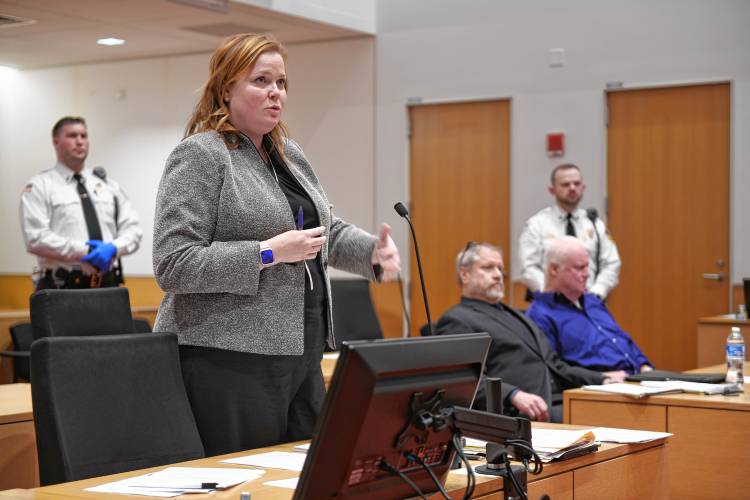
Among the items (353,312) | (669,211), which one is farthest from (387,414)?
(669,211)

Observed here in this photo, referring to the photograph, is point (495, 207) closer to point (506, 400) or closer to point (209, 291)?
point (506, 400)

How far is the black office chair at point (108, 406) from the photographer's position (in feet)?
6.74

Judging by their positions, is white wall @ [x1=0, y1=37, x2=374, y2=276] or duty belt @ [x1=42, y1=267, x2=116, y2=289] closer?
duty belt @ [x1=42, y1=267, x2=116, y2=289]

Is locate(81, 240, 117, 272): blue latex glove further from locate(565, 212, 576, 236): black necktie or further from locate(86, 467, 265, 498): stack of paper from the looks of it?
locate(86, 467, 265, 498): stack of paper

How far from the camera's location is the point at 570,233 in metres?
6.74

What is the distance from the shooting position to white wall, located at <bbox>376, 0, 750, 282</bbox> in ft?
23.6

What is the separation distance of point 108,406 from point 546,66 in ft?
20.3

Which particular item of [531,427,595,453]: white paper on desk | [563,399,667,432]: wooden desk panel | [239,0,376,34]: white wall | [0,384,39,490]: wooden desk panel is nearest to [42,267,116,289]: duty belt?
[239,0,376,34]: white wall

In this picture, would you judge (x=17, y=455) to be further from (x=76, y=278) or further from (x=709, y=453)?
(x=76, y=278)

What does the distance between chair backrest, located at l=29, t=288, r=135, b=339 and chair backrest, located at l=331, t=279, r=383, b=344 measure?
258cm

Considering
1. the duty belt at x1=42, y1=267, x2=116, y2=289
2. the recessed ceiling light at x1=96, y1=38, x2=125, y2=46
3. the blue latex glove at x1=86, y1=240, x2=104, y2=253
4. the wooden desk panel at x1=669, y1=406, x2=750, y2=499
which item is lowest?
the wooden desk panel at x1=669, y1=406, x2=750, y2=499

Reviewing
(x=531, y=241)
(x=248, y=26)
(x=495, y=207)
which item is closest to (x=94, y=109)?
(x=248, y=26)

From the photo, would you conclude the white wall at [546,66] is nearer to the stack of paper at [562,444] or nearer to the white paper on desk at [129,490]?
the stack of paper at [562,444]

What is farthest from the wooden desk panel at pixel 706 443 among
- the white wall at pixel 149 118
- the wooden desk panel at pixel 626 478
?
the white wall at pixel 149 118
